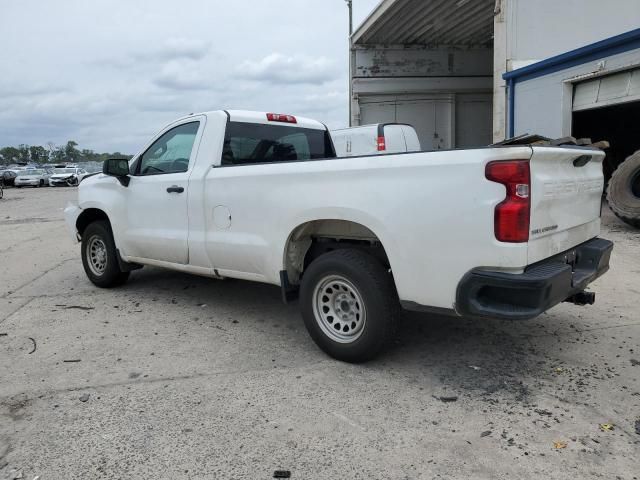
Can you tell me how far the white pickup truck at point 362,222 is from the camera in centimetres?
309

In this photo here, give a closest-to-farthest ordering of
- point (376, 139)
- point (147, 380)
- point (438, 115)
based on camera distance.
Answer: point (147, 380) → point (376, 139) → point (438, 115)

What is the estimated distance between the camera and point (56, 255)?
895 centimetres

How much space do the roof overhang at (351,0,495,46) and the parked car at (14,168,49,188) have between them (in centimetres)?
2365

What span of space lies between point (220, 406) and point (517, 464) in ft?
5.72

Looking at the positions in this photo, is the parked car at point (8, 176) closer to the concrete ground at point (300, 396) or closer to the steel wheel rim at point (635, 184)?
the concrete ground at point (300, 396)

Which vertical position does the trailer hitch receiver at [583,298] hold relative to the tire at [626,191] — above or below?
below

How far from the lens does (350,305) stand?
12.7ft

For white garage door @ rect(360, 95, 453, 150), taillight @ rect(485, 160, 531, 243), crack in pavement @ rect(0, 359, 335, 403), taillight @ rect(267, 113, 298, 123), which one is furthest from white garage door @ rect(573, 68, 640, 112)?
white garage door @ rect(360, 95, 453, 150)

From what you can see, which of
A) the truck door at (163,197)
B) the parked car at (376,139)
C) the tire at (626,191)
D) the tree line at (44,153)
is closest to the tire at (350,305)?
the truck door at (163,197)

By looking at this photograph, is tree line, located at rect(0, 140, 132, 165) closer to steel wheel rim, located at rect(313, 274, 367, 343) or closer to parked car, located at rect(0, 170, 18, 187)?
parked car, located at rect(0, 170, 18, 187)

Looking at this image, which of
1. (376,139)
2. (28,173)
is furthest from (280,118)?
(28,173)

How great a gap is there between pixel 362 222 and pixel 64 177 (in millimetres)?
35416

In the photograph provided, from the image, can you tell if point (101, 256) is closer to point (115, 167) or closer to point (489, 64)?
point (115, 167)

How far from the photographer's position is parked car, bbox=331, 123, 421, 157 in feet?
40.4
